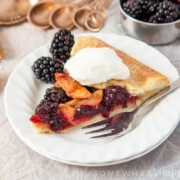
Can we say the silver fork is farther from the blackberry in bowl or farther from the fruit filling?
the blackberry in bowl

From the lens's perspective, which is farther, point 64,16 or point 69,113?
point 64,16

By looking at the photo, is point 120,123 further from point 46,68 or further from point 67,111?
point 46,68

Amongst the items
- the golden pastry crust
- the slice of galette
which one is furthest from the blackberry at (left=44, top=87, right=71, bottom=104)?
the golden pastry crust

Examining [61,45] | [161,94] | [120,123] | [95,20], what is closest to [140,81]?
[161,94]

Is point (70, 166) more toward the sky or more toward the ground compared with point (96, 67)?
more toward the ground

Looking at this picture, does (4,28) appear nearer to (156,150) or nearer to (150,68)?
(150,68)

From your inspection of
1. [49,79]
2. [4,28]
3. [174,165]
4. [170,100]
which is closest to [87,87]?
[49,79]

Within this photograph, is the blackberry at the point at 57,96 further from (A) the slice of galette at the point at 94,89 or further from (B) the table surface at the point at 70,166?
(B) the table surface at the point at 70,166
